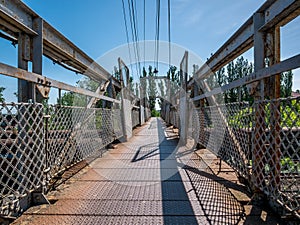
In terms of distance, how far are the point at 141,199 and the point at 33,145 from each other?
1.01m

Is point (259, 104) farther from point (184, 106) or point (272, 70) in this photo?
point (184, 106)

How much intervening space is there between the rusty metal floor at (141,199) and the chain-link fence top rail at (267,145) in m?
0.30

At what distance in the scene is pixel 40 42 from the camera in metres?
1.81

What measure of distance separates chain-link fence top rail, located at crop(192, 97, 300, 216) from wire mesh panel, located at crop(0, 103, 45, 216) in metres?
1.77

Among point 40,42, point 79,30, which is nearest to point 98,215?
point 40,42

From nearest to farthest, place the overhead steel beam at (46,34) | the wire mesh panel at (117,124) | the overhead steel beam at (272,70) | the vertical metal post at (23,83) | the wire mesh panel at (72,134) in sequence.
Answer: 1. the overhead steel beam at (272,70)
2. the overhead steel beam at (46,34)
3. the vertical metal post at (23,83)
4. the wire mesh panel at (72,134)
5. the wire mesh panel at (117,124)

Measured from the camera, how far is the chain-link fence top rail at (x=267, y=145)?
1.27 m

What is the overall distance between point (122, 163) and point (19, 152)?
67.1 inches

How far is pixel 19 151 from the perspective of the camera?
60.0 inches

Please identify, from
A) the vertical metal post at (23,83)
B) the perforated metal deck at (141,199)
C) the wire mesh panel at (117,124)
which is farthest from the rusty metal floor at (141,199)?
the wire mesh panel at (117,124)

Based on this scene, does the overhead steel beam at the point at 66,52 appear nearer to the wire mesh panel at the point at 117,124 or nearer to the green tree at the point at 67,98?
the green tree at the point at 67,98

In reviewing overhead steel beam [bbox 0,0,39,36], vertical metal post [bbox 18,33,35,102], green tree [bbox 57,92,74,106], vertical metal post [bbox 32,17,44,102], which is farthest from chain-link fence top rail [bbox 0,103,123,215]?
green tree [bbox 57,92,74,106]

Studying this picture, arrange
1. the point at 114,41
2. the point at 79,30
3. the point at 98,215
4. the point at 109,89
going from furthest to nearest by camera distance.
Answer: the point at 114,41 < the point at 79,30 < the point at 109,89 < the point at 98,215

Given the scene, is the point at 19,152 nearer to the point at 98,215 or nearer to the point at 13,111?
the point at 13,111
